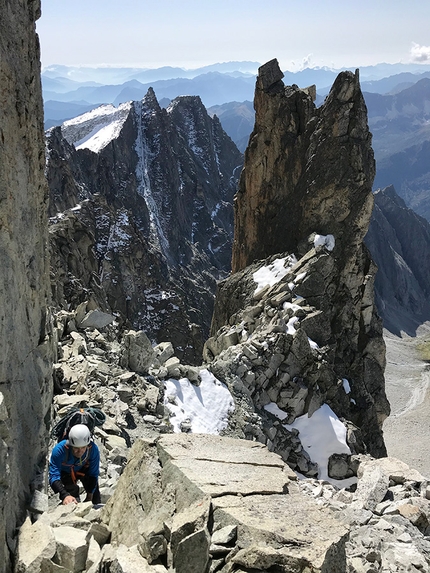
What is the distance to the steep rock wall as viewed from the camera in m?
8.62

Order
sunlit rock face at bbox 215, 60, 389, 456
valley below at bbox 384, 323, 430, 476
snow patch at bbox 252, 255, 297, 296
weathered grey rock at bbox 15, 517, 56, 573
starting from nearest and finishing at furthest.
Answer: weathered grey rock at bbox 15, 517, 56, 573
sunlit rock face at bbox 215, 60, 389, 456
snow patch at bbox 252, 255, 297, 296
valley below at bbox 384, 323, 430, 476

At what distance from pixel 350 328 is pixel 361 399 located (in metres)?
4.26

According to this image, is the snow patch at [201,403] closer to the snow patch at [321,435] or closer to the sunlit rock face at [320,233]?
the sunlit rock face at [320,233]

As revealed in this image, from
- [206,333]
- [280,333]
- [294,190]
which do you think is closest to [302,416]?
[280,333]

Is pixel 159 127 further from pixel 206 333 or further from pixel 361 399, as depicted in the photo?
pixel 361 399

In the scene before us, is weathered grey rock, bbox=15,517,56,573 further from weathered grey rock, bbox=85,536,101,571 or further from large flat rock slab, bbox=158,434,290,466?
large flat rock slab, bbox=158,434,290,466

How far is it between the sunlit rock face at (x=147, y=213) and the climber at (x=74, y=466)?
27.6 m

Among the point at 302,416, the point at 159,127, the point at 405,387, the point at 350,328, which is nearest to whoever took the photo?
the point at 302,416

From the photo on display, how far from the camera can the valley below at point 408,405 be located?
61.7 metres

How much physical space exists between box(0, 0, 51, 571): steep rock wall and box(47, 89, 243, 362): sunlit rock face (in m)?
25.7

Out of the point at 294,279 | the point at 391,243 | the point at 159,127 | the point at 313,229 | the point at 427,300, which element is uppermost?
the point at 159,127

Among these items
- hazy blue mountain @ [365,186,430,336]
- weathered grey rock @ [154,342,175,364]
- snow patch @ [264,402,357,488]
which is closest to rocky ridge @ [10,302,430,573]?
snow patch @ [264,402,357,488]

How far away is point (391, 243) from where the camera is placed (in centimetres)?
19338

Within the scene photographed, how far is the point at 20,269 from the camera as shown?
10.3 meters
